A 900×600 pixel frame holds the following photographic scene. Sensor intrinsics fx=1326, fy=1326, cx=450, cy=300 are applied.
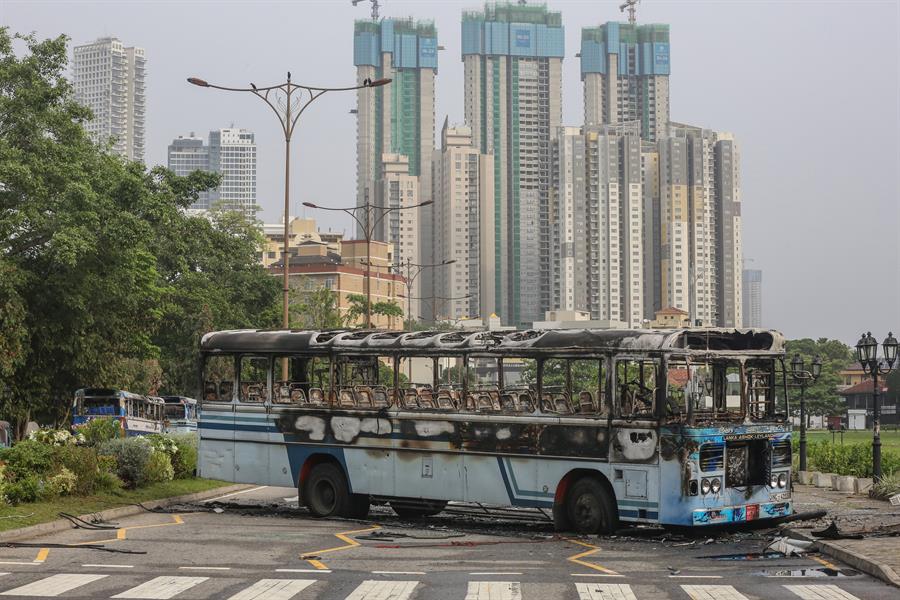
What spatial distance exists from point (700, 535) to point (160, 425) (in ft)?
146

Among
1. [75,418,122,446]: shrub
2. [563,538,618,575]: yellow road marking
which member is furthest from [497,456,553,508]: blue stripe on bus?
[75,418,122,446]: shrub

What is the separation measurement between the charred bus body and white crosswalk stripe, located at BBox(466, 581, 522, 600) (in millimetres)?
5056

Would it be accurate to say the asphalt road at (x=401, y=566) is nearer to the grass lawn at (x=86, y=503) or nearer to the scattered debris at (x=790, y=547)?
the scattered debris at (x=790, y=547)

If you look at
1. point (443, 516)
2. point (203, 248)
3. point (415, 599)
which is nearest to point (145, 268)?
point (203, 248)

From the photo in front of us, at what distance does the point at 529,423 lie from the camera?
20.4 metres

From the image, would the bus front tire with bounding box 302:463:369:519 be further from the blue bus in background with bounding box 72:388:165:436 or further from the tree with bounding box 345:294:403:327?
the tree with bounding box 345:294:403:327

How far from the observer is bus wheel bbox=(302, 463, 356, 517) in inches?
Result: 913

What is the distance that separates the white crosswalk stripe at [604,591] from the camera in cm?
1308

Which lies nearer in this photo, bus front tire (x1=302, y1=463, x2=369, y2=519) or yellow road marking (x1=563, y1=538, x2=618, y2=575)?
yellow road marking (x1=563, y1=538, x2=618, y2=575)

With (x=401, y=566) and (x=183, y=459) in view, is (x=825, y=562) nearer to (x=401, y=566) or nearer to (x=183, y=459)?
(x=401, y=566)

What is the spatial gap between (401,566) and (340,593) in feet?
8.11

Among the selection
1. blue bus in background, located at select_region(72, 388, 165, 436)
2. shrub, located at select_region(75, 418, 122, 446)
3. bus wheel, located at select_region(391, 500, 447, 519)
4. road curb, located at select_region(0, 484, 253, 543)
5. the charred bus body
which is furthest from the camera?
blue bus in background, located at select_region(72, 388, 165, 436)

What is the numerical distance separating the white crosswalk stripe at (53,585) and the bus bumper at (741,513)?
8.41m

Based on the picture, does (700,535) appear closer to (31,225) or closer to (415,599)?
(415,599)
